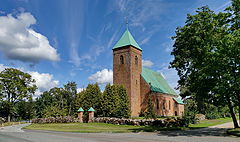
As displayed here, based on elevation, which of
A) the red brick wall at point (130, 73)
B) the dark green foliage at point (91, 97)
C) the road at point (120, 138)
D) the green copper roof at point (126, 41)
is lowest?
the road at point (120, 138)

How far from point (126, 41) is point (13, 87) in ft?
81.2

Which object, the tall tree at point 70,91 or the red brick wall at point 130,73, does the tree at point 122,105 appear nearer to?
the red brick wall at point 130,73

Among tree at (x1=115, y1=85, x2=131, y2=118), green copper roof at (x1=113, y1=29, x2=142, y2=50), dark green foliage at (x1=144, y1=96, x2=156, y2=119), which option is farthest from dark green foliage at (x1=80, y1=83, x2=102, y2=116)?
green copper roof at (x1=113, y1=29, x2=142, y2=50)

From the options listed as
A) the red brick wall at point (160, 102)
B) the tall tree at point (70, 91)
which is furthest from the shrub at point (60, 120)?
the tall tree at point (70, 91)

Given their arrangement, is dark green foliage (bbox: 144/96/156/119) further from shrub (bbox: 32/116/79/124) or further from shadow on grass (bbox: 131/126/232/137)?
shadow on grass (bbox: 131/126/232/137)

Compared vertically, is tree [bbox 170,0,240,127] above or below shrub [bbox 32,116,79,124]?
above

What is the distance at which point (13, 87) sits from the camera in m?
39.5

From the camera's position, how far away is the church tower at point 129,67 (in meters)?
39.1

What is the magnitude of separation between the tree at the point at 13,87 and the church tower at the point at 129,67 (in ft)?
62.1

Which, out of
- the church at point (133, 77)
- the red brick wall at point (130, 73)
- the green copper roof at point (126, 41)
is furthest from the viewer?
the green copper roof at point (126, 41)

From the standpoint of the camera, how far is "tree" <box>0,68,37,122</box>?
128 ft

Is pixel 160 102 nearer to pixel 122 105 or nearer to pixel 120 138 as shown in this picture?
pixel 122 105

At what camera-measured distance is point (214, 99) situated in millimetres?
16688

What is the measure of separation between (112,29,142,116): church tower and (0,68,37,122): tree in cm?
1894
